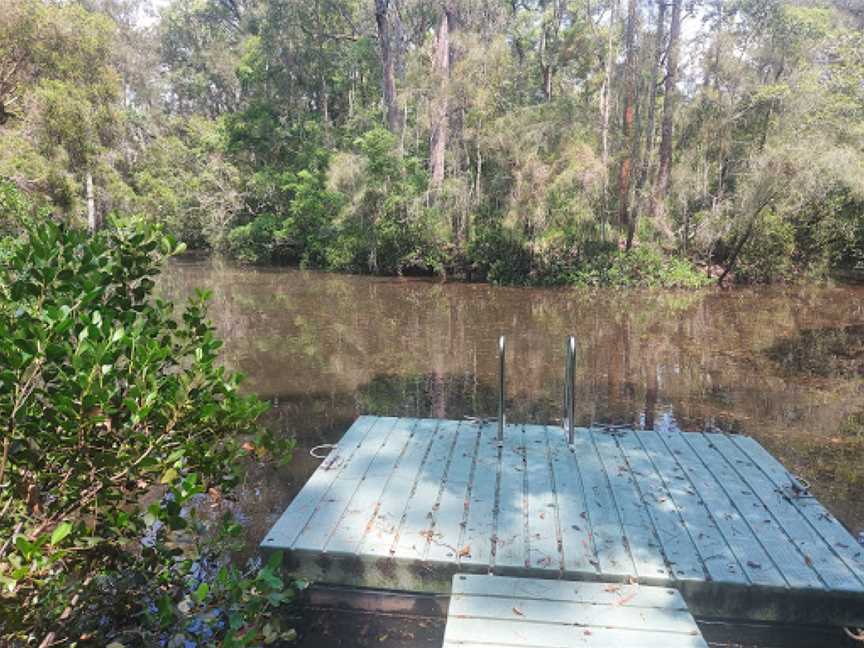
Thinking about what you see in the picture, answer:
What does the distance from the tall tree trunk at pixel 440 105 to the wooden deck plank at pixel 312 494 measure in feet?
45.6

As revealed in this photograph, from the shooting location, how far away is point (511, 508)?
3574 mm

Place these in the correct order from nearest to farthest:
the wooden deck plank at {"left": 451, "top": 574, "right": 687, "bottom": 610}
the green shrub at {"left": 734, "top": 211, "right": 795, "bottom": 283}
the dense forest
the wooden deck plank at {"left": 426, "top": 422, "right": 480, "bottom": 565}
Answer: the wooden deck plank at {"left": 451, "top": 574, "right": 687, "bottom": 610} < the wooden deck plank at {"left": 426, "top": 422, "right": 480, "bottom": 565} < the dense forest < the green shrub at {"left": 734, "top": 211, "right": 795, "bottom": 283}

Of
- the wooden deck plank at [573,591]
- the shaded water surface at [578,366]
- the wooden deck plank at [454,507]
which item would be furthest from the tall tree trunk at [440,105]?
the wooden deck plank at [573,591]

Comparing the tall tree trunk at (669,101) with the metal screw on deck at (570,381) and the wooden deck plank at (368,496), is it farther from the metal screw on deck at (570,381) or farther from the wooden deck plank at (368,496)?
the wooden deck plank at (368,496)

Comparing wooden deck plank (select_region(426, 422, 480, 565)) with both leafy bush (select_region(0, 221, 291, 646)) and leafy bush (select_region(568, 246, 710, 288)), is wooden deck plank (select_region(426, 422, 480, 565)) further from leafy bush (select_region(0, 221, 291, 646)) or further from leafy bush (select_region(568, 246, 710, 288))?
leafy bush (select_region(568, 246, 710, 288))

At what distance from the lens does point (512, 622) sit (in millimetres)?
2564

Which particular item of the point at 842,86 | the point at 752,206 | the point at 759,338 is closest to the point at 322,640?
the point at 759,338

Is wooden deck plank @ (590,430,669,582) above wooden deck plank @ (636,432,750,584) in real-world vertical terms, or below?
above

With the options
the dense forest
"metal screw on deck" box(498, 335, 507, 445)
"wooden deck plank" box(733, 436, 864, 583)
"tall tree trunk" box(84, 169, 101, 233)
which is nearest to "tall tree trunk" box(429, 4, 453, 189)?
the dense forest

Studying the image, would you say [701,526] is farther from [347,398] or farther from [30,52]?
[30,52]

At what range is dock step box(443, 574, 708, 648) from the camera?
2439 millimetres

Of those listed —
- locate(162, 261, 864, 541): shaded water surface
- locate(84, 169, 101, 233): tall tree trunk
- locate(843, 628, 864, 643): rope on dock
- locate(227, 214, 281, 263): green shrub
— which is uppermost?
locate(84, 169, 101, 233): tall tree trunk

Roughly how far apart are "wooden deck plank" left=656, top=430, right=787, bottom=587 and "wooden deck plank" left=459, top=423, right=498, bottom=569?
3.96 feet

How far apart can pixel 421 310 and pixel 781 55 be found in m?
13.5
